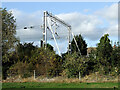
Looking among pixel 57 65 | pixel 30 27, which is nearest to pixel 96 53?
pixel 57 65

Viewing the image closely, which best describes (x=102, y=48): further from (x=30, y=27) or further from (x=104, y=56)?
(x=30, y=27)

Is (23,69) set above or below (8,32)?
below

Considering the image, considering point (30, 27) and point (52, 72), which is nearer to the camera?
point (52, 72)

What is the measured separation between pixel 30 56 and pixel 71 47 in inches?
353

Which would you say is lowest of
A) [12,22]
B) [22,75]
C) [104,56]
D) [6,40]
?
[22,75]

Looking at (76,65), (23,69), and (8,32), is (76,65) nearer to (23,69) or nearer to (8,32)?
(23,69)

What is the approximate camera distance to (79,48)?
31047 millimetres

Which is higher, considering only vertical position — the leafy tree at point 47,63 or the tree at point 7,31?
the tree at point 7,31

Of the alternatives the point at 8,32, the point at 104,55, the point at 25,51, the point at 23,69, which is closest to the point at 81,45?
the point at 25,51

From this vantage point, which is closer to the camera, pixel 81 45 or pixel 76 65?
pixel 76 65

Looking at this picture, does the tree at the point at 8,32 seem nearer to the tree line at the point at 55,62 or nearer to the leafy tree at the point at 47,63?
the tree line at the point at 55,62

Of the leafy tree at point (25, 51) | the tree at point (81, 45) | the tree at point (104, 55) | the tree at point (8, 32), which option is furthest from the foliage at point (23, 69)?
the tree at point (81, 45)

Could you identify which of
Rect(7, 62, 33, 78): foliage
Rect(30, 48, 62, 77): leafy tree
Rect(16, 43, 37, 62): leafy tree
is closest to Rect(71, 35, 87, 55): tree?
Rect(16, 43, 37, 62): leafy tree

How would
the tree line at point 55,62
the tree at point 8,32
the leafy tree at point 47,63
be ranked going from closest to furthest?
the tree at point 8,32 < the tree line at point 55,62 < the leafy tree at point 47,63
